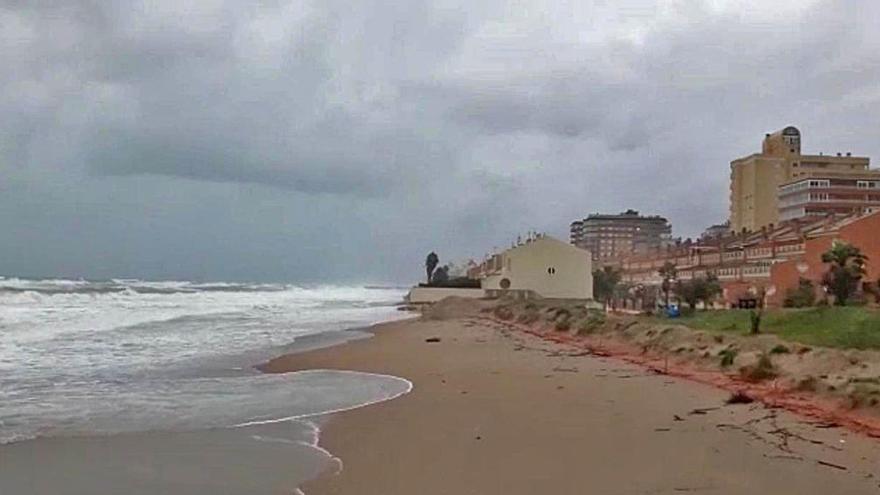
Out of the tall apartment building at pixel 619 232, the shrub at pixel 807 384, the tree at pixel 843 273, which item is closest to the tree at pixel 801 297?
the tree at pixel 843 273

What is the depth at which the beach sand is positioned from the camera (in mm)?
7160

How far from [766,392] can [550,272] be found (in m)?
51.6

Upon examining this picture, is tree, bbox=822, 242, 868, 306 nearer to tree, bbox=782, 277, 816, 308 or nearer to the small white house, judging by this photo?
tree, bbox=782, 277, 816, 308

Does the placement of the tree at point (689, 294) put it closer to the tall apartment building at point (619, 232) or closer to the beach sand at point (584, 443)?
the beach sand at point (584, 443)

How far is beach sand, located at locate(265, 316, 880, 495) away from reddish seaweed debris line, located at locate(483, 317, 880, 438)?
35 cm

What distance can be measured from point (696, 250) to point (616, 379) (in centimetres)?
5645

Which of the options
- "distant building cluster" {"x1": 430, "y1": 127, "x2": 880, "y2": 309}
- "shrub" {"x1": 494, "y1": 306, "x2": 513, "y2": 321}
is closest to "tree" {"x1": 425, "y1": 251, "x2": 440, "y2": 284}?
"distant building cluster" {"x1": 430, "y1": 127, "x2": 880, "y2": 309}

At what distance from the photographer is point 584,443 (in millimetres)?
9016

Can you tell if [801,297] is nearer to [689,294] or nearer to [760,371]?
[689,294]

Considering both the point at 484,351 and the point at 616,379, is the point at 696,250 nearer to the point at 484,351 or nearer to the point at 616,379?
the point at 484,351

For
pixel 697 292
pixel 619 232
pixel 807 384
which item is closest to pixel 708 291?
pixel 697 292

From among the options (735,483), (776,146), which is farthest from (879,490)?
(776,146)

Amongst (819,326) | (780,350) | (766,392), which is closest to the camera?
(766,392)

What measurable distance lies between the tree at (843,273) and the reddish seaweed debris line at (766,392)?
12151 mm
